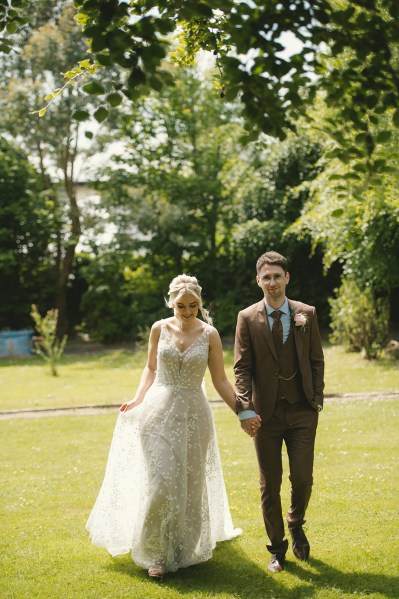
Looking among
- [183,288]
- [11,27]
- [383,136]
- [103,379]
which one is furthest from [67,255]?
[383,136]

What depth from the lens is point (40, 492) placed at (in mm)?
7902

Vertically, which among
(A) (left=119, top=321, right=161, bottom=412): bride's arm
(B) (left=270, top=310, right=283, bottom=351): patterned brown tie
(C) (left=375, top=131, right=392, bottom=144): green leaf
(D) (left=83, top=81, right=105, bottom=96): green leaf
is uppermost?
(D) (left=83, top=81, right=105, bottom=96): green leaf

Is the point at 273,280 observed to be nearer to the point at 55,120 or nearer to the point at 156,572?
the point at 156,572

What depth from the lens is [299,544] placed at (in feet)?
18.3

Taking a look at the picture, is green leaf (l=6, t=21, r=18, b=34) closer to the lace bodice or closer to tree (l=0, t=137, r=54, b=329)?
the lace bodice

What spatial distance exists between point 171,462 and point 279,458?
84 centimetres

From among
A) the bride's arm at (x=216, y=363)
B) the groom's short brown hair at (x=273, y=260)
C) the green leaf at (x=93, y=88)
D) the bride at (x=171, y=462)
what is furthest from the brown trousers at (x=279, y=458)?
the green leaf at (x=93, y=88)

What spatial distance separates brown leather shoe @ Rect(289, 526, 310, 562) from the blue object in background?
834 inches

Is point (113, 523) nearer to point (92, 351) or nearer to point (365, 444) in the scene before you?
point (365, 444)

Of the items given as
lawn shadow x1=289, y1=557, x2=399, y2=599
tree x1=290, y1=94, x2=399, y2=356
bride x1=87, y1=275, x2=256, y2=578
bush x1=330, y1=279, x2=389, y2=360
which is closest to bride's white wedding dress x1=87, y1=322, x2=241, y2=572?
bride x1=87, y1=275, x2=256, y2=578

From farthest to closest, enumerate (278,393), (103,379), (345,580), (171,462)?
(103,379)
(171,462)
(278,393)
(345,580)

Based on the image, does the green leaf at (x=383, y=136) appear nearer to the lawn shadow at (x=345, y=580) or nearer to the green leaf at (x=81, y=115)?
the green leaf at (x=81, y=115)

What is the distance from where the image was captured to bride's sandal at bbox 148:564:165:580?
5.25 metres

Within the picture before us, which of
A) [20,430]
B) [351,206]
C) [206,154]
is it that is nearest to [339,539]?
[20,430]
